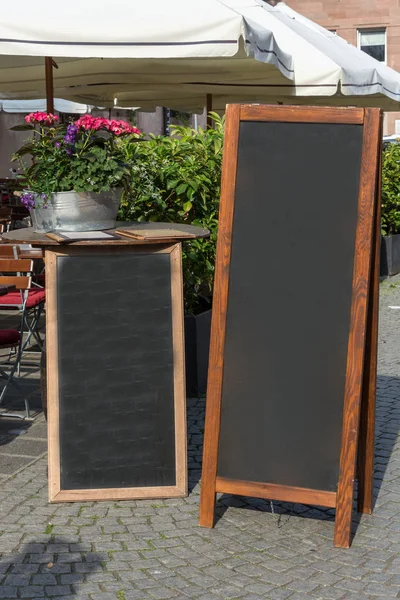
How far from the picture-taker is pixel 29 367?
7.83 m

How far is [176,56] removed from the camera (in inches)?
217

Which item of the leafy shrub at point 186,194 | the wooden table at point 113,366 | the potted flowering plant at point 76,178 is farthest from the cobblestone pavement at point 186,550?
the leafy shrub at point 186,194

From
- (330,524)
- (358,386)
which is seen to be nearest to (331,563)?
(330,524)

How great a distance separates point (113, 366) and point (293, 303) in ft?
3.25

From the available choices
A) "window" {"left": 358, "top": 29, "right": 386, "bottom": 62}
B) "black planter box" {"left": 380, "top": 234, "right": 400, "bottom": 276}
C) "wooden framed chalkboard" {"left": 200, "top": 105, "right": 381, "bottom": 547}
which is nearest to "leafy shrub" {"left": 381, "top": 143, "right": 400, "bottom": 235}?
"black planter box" {"left": 380, "top": 234, "right": 400, "bottom": 276}

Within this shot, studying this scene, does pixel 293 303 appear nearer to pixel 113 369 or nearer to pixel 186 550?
pixel 113 369

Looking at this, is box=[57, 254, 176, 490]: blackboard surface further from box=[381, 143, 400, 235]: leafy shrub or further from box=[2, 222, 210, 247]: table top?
box=[381, 143, 400, 235]: leafy shrub

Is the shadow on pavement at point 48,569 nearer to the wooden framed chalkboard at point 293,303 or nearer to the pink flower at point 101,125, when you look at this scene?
the wooden framed chalkboard at point 293,303

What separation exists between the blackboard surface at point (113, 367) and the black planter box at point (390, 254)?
31.1 ft

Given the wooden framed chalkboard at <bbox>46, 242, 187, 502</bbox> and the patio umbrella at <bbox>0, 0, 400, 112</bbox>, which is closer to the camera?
the wooden framed chalkboard at <bbox>46, 242, 187, 502</bbox>

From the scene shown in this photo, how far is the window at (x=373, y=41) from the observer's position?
36406mm

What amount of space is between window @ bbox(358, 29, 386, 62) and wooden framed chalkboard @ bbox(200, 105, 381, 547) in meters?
33.5

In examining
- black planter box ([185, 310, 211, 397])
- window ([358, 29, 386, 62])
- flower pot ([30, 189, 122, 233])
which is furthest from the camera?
window ([358, 29, 386, 62])

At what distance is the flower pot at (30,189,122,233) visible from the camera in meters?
5.16
